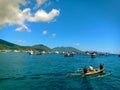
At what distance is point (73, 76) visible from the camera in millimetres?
55438

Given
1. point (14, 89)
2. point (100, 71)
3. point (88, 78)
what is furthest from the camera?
point (100, 71)

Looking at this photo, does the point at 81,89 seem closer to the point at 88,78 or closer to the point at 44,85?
the point at 44,85

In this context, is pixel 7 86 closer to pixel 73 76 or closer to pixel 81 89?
pixel 81 89

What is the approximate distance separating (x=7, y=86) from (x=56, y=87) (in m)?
11.1

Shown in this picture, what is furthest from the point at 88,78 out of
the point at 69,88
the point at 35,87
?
the point at 35,87

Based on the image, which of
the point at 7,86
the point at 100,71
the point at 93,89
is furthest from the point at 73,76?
the point at 7,86

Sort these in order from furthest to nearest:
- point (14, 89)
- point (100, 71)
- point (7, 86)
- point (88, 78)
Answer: point (100, 71)
point (88, 78)
point (7, 86)
point (14, 89)

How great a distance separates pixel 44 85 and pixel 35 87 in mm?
2737

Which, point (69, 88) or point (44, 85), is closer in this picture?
point (69, 88)

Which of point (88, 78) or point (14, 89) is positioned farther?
point (88, 78)

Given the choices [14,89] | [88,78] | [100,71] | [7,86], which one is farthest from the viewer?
[100,71]

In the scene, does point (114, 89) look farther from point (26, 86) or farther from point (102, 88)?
point (26, 86)

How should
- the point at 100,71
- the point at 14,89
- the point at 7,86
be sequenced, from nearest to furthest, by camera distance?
the point at 14,89
the point at 7,86
the point at 100,71

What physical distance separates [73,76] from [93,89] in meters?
14.9
